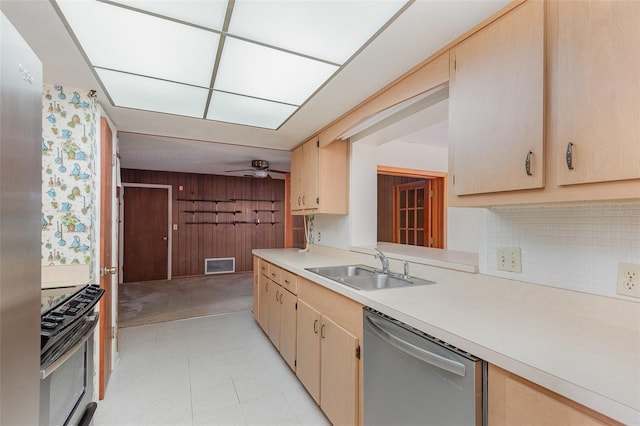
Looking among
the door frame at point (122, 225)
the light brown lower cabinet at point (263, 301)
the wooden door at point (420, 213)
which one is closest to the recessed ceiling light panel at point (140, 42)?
the light brown lower cabinet at point (263, 301)

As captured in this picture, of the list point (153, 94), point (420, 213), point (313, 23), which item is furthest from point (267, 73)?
point (420, 213)

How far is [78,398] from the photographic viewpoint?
1.33m

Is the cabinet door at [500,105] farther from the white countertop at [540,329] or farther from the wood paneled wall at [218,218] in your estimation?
the wood paneled wall at [218,218]

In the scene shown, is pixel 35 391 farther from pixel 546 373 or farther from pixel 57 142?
pixel 57 142

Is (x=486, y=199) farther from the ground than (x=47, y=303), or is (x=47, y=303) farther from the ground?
(x=486, y=199)

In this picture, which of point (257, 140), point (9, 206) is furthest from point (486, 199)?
point (257, 140)

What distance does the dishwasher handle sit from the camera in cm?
94

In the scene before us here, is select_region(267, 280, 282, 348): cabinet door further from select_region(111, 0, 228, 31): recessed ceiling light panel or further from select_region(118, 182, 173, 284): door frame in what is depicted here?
select_region(118, 182, 173, 284): door frame

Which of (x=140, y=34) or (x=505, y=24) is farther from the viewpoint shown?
(x=140, y=34)

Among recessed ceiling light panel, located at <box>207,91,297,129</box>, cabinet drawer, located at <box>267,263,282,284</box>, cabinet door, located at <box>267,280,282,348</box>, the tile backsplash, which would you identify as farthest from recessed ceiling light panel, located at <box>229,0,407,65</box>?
cabinet door, located at <box>267,280,282,348</box>

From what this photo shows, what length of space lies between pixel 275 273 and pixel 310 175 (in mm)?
1040

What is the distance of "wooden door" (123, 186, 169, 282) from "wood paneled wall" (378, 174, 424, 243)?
14.5 ft

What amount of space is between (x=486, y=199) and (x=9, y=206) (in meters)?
1.48

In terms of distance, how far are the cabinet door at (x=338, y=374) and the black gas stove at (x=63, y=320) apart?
3.99 ft
